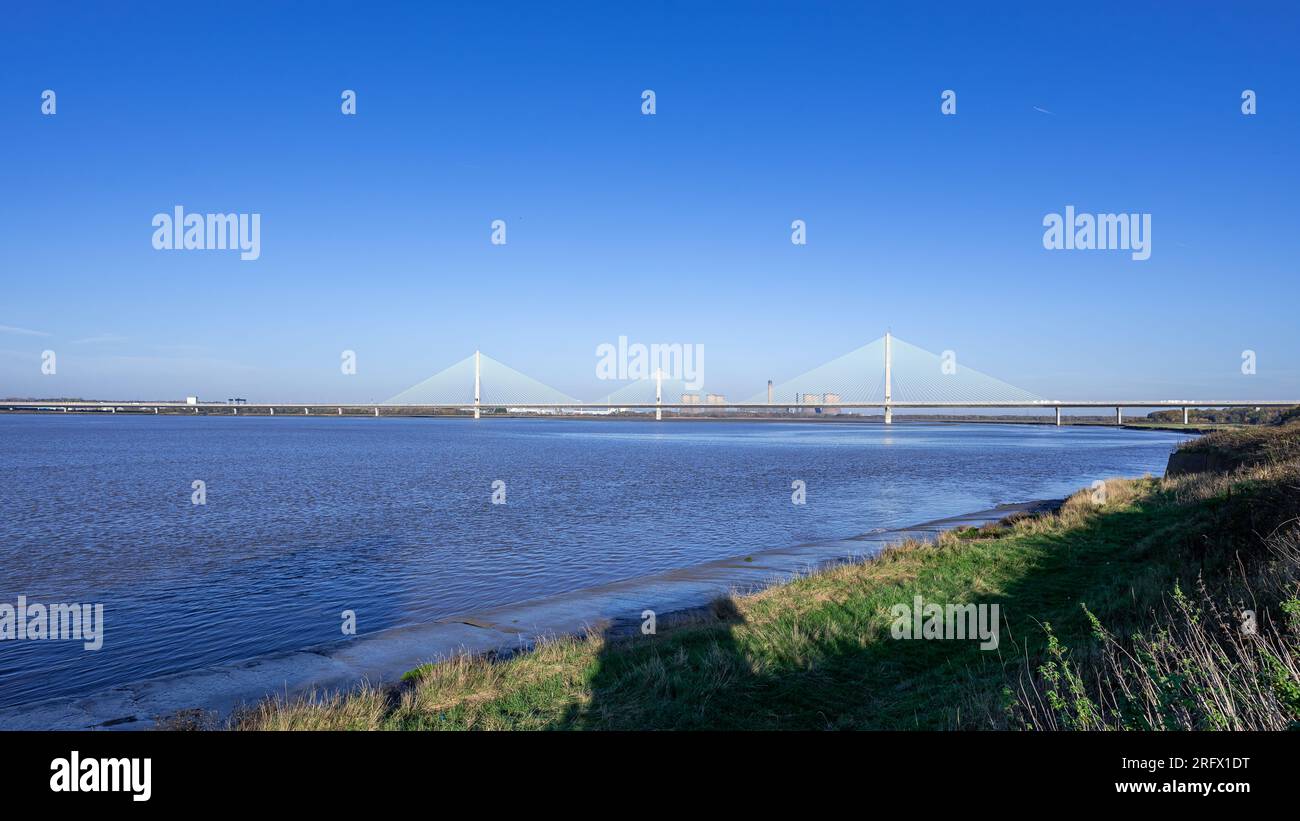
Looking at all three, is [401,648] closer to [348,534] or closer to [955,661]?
[955,661]

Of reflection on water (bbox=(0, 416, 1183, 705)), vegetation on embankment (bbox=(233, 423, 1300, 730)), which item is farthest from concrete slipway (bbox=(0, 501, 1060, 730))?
vegetation on embankment (bbox=(233, 423, 1300, 730))

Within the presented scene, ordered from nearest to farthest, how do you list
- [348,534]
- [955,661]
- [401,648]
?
1. [955,661]
2. [401,648]
3. [348,534]

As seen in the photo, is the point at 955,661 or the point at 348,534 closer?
the point at 955,661

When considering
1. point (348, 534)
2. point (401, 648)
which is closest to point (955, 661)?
point (401, 648)

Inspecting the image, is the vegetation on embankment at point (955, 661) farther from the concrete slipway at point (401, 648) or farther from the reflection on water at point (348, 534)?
the reflection on water at point (348, 534)

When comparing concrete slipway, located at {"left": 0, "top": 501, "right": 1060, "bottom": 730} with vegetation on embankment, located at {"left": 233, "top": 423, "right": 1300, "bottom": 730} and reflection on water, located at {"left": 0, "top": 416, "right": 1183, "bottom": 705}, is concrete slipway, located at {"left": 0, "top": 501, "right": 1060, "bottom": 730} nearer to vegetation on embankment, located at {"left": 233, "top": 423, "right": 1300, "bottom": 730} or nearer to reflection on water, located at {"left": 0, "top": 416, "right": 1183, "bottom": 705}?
reflection on water, located at {"left": 0, "top": 416, "right": 1183, "bottom": 705}
